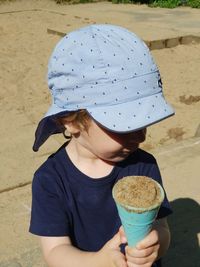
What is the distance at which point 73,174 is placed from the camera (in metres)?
1.97

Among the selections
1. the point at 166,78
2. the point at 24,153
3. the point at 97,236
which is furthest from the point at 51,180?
the point at 166,78

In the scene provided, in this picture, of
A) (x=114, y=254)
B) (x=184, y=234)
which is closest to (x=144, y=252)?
(x=114, y=254)

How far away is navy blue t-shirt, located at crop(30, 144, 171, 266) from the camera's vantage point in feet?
6.41

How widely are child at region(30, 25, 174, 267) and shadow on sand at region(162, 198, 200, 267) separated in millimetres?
811

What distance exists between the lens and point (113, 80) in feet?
5.58

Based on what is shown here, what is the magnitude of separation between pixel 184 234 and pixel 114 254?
1.33 metres

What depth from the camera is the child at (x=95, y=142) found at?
1705mm

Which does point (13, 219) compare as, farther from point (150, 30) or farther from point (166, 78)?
point (150, 30)

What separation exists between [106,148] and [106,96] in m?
0.19

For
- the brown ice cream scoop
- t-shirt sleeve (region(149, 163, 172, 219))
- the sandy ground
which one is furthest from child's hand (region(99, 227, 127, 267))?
the sandy ground

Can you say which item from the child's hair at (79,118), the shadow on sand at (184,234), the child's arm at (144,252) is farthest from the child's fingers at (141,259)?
the shadow on sand at (184,234)

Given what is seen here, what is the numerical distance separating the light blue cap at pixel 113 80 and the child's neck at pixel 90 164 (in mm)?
248

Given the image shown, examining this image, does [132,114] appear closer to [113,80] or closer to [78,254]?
[113,80]

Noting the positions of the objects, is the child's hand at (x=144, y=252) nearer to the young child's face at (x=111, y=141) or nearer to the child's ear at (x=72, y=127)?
the young child's face at (x=111, y=141)
